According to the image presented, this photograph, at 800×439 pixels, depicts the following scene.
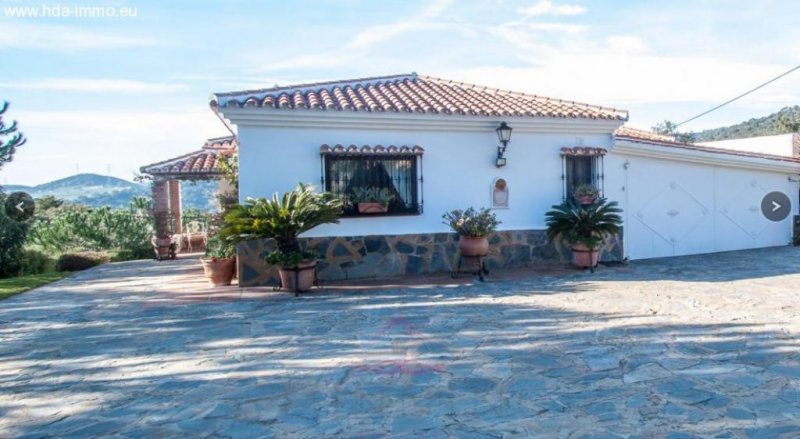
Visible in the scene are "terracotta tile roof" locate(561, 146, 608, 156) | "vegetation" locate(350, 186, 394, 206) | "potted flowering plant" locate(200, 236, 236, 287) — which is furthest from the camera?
"terracotta tile roof" locate(561, 146, 608, 156)

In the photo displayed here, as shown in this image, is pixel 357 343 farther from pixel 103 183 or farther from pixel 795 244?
pixel 103 183

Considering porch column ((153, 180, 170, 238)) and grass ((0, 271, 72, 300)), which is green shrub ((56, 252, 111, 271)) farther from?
porch column ((153, 180, 170, 238))

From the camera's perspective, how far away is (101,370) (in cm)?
495

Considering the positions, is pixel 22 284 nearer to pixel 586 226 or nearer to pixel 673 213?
pixel 586 226

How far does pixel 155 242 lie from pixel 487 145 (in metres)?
10.9

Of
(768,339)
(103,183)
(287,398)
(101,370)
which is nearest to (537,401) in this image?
(287,398)

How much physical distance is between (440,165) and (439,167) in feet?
0.15

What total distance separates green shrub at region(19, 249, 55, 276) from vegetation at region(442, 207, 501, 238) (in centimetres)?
1234

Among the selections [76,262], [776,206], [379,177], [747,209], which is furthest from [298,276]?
[776,206]

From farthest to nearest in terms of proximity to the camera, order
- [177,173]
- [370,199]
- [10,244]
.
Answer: [177,173]
[10,244]
[370,199]

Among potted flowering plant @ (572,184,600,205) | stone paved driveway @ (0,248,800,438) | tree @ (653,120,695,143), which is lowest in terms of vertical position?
stone paved driveway @ (0,248,800,438)

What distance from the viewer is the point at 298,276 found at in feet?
27.9

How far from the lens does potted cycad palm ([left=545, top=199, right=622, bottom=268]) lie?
1003cm

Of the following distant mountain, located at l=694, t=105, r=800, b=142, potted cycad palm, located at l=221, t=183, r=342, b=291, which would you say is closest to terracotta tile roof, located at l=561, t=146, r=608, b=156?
potted cycad palm, located at l=221, t=183, r=342, b=291
